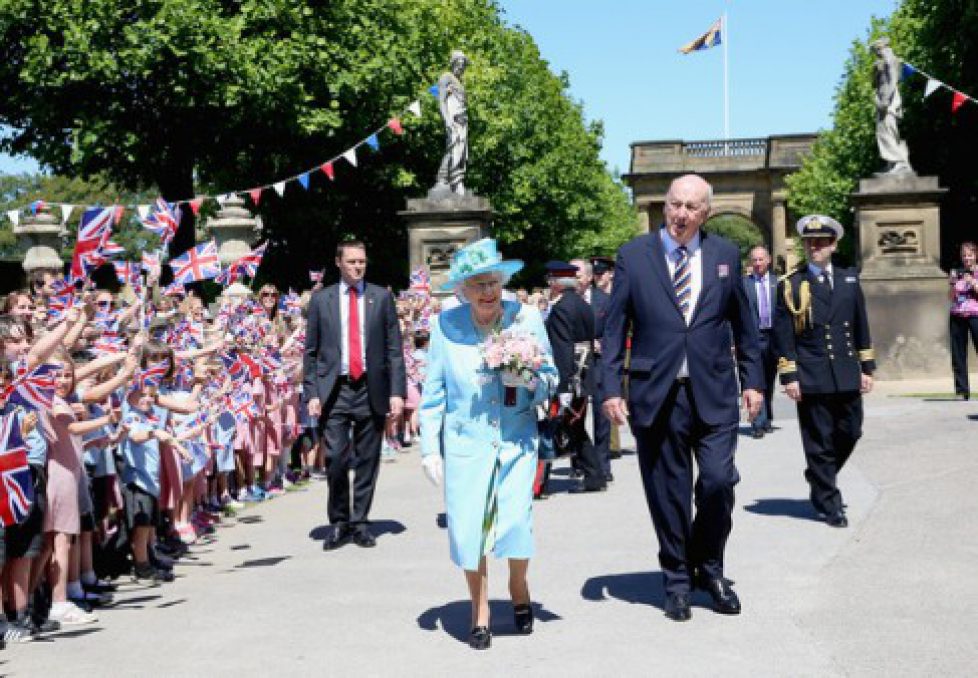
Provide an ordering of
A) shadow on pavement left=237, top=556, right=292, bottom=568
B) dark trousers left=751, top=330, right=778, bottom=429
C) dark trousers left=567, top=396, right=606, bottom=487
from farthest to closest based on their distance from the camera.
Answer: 1. dark trousers left=751, top=330, right=778, bottom=429
2. dark trousers left=567, top=396, right=606, bottom=487
3. shadow on pavement left=237, top=556, right=292, bottom=568

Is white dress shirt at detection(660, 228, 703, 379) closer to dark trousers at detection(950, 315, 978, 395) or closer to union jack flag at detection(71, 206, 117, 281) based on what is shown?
union jack flag at detection(71, 206, 117, 281)

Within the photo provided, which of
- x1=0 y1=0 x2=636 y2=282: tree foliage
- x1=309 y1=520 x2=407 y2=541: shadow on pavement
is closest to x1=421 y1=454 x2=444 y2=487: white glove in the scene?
x1=309 y1=520 x2=407 y2=541: shadow on pavement

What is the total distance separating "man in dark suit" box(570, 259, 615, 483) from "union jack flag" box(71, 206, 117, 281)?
4.45m

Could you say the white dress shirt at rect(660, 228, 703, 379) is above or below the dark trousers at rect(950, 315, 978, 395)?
above

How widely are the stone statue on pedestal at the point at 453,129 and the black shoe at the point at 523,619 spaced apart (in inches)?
681

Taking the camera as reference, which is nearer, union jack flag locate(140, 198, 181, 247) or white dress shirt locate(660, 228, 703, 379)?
white dress shirt locate(660, 228, 703, 379)

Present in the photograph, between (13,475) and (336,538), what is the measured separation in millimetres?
3362

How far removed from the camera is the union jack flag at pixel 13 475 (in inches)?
236

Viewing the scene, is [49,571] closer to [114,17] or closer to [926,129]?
[114,17]

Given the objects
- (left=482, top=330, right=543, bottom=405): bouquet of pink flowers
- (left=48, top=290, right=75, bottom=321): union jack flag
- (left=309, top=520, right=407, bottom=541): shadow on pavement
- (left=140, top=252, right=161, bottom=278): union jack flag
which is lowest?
(left=309, top=520, right=407, bottom=541): shadow on pavement

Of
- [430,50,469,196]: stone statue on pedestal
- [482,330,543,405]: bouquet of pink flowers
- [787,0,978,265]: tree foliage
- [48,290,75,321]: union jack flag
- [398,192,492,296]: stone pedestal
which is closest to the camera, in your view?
[482,330,543,405]: bouquet of pink flowers

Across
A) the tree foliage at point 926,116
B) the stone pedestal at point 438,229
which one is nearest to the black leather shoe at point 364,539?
the stone pedestal at point 438,229

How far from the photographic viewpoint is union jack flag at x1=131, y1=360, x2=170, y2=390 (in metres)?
8.23

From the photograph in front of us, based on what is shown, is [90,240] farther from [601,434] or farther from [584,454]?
[601,434]
